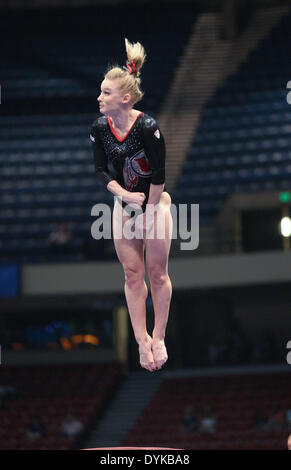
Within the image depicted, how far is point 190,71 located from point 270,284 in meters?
8.58

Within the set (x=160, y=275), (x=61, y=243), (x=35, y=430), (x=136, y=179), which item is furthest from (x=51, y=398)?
(x=136, y=179)

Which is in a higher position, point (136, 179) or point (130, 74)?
point (130, 74)

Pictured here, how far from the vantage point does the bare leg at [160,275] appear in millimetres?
4555

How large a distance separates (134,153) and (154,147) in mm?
152

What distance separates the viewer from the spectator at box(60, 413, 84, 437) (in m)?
12.8

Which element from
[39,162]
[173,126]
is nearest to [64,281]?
[39,162]

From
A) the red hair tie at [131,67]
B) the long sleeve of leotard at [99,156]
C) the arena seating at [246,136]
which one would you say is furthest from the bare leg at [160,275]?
the arena seating at [246,136]

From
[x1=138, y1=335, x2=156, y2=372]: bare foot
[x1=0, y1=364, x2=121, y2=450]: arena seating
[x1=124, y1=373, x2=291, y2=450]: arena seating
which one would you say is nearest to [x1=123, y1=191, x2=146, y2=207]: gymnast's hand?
[x1=138, y1=335, x2=156, y2=372]: bare foot

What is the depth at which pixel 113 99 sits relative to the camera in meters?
4.33

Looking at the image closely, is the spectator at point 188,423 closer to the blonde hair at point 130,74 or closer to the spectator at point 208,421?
the spectator at point 208,421

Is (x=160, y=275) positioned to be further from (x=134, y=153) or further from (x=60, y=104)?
(x=60, y=104)

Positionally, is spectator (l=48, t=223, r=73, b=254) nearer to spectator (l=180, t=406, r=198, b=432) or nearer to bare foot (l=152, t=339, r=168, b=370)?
spectator (l=180, t=406, r=198, b=432)

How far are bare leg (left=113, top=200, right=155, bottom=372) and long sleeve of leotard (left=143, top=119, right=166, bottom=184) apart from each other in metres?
0.41

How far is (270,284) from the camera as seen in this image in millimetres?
13648
